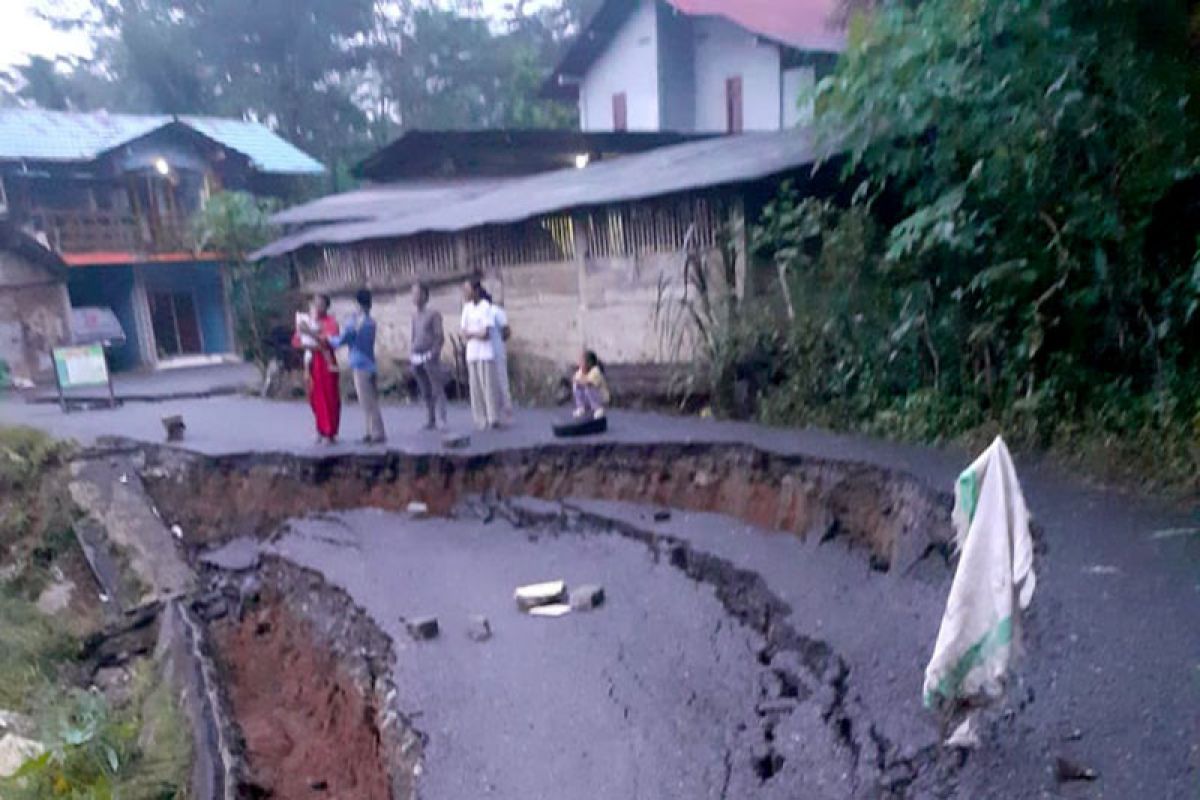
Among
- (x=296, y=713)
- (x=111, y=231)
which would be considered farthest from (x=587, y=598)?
(x=111, y=231)

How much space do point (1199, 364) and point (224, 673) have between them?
842cm

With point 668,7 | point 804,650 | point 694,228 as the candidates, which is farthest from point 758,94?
point 804,650

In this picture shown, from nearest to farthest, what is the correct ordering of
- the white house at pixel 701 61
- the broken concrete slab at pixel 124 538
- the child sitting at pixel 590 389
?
the broken concrete slab at pixel 124 538
the child sitting at pixel 590 389
the white house at pixel 701 61

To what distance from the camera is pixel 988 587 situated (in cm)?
349

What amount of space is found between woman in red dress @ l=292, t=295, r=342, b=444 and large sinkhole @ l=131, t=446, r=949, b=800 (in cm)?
61

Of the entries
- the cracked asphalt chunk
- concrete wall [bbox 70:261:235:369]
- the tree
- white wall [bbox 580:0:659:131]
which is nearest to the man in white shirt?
the cracked asphalt chunk

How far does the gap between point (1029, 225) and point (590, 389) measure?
189 inches

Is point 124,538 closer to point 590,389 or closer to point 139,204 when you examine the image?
point 590,389

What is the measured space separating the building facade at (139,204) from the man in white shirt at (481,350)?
1401 cm

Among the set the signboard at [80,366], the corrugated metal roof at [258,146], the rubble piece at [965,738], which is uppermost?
the corrugated metal roof at [258,146]

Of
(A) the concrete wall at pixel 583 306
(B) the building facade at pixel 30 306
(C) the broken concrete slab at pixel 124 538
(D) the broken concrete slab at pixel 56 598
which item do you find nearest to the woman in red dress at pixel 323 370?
(C) the broken concrete slab at pixel 124 538

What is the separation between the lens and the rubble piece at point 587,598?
21.5ft

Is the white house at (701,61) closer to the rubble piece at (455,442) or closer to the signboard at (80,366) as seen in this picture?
the rubble piece at (455,442)

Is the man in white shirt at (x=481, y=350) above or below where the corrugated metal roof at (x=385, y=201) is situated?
below
